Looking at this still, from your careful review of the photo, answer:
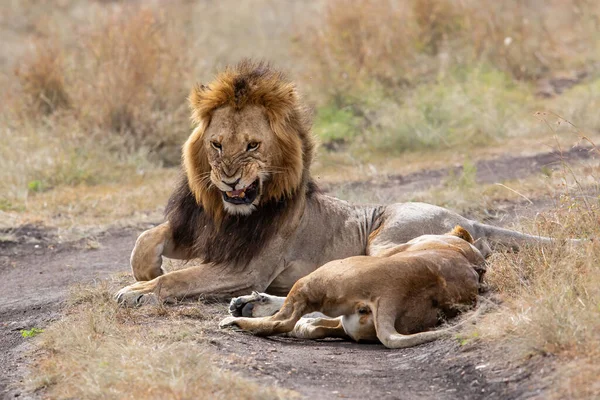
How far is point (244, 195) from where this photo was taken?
5.88 m

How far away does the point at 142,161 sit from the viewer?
36.5 feet

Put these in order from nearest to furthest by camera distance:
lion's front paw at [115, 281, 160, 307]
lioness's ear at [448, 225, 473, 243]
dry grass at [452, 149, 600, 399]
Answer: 1. dry grass at [452, 149, 600, 399]
2. lion's front paw at [115, 281, 160, 307]
3. lioness's ear at [448, 225, 473, 243]

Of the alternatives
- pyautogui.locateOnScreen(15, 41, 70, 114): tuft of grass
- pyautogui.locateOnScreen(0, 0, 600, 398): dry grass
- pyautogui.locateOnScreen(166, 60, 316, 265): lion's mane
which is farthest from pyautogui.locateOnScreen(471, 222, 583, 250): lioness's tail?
pyautogui.locateOnScreen(15, 41, 70, 114): tuft of grass

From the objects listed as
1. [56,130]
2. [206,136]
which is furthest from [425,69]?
[206,136]

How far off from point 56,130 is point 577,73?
24.9 ft

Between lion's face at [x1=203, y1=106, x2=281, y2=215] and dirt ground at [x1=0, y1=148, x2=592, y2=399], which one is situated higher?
lion's face at [x1=203, y1=106, x2=281, y2=215]

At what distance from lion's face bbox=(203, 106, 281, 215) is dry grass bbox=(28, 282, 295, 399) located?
667mm

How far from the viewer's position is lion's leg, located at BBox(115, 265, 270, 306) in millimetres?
5734

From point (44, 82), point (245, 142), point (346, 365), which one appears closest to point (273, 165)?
point (245, 142)

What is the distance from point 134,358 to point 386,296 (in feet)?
4.13

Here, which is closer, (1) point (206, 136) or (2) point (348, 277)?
(2) point (348, 277)

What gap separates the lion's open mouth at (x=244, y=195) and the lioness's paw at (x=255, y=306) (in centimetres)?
65

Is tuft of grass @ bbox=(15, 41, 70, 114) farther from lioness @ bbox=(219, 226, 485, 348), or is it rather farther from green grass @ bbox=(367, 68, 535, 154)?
lioness @ bbox=(219, 226, 485, 348)

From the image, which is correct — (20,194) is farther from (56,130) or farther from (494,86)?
(494,86)
